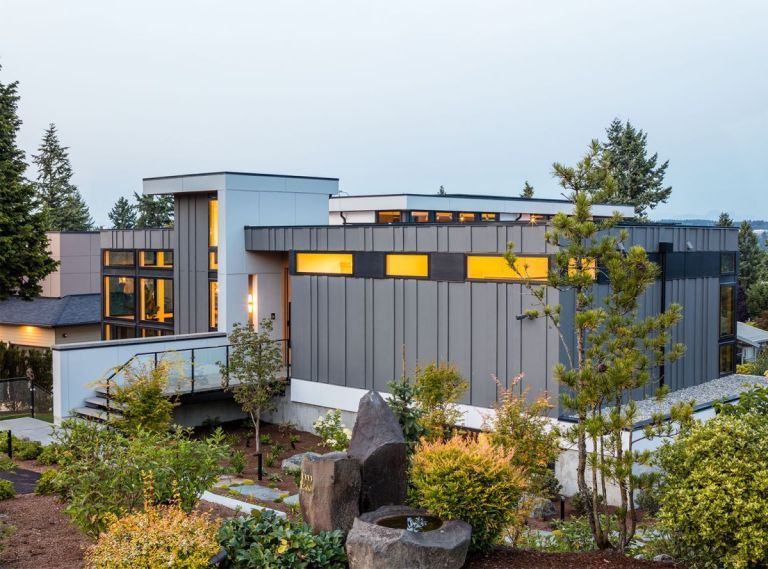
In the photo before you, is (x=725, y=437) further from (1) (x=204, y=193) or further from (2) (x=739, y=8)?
(2) (x=739, y=8)

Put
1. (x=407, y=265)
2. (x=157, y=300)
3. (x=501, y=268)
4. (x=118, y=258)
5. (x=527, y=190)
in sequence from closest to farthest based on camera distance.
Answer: (x=501, y=268)
(x=407, y=265)
(x=157, y=300)
(x=118, y=258)
(x=527, y=190)

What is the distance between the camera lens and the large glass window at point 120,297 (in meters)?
27.9

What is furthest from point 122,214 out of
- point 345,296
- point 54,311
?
point 345,296

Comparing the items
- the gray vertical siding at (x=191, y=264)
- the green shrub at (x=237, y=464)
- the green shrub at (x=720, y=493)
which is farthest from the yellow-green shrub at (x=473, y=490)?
the gray vertical siding at (x=191, y=264)

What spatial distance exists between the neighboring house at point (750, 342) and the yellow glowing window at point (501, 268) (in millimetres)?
21369

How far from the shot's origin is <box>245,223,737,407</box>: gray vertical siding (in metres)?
17.5

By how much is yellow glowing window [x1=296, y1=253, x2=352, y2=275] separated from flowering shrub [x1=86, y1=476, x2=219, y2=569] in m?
13.2

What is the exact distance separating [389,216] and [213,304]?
10732 mm

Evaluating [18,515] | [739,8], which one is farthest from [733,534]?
[739,8]

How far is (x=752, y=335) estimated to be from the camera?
36.6 metres

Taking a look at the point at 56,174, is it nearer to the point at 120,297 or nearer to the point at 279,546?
the point at 120,297

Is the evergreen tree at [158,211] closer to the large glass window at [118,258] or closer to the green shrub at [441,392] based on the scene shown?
the large glass window at [118,258]

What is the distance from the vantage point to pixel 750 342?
35656 mm

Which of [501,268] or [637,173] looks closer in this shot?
[501,268]
